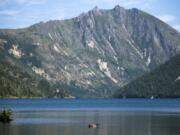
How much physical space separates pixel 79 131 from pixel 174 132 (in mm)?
21971

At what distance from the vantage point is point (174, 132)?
116 meters

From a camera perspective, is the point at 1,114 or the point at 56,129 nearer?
the point at 56,129

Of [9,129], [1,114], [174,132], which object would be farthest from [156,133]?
[1,114]

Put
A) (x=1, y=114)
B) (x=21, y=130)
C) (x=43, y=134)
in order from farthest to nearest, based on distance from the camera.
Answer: (x=1, y=114) → (x=21, y=130) → (x=43, y=134)

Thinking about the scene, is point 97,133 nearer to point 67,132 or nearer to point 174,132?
point 67,132

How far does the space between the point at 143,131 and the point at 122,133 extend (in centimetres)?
703

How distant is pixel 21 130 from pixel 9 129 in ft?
13.1

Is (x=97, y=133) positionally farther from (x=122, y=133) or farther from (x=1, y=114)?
(x=1, y=114)

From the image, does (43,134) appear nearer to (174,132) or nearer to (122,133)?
(122,133)

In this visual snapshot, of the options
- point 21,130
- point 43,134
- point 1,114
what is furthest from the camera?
point 1,114

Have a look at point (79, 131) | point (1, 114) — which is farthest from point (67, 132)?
point (1, 114)

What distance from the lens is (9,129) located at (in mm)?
125812

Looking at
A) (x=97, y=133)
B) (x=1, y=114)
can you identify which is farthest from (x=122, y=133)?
(x=1, y=114)

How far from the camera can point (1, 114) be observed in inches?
5994
